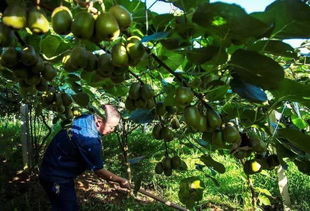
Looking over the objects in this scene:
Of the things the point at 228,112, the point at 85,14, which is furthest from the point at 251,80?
the point at 228,112

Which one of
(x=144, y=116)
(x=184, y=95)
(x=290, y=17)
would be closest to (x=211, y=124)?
(x=184, y=95)

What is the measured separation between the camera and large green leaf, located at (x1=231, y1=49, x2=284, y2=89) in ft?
2.69

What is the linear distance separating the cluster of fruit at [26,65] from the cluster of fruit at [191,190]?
99cm

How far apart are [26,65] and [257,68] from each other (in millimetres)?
646

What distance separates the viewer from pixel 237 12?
A: 2.28 ft

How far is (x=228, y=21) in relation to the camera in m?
0.72

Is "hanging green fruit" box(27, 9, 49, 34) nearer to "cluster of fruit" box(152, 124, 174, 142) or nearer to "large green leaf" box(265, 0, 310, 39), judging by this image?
"large green leaf" box(265, 0, 310, 39)

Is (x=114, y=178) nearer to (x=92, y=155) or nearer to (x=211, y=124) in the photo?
(x=92, y=155)

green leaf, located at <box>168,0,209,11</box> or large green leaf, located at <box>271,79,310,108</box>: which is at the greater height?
green leaf, located at <box>168,0,209,11</box>

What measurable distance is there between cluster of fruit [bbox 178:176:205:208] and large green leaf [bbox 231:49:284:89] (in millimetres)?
1139

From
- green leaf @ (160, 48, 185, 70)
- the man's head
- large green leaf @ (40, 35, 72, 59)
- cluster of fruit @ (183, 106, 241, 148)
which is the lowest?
cluster of fruit @ (183, 106, 241, 148)

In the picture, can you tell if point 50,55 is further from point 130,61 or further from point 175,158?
point 175,158

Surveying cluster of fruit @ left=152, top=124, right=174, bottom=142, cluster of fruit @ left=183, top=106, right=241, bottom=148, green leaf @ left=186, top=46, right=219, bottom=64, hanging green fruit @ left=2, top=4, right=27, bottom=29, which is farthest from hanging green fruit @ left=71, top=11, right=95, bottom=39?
cluster of fruit @ left=152, top=124, right=174, bottom=142

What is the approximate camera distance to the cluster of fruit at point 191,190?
1966 mm
